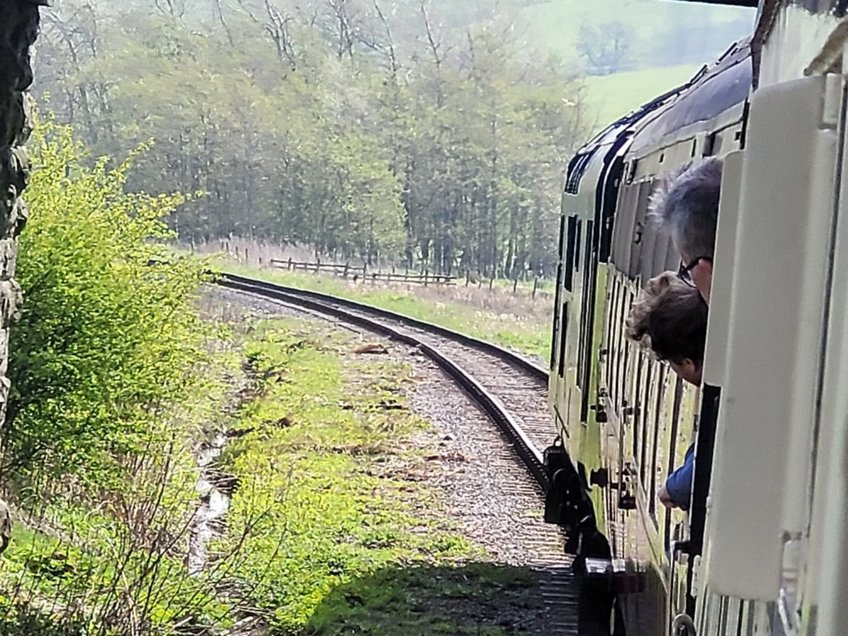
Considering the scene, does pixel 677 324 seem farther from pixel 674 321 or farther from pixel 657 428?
pixel 657 428

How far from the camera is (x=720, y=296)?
1464 mm

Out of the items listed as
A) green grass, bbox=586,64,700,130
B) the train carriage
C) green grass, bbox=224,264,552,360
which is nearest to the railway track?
green grass, bbox=224,264,552,360

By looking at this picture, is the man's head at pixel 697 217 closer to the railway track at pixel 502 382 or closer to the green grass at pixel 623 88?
the railway track at pixel 502 382

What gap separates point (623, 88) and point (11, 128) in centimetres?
2117

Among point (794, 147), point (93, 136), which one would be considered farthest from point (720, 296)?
point (93, 136)

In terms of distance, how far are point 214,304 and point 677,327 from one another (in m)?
15.9

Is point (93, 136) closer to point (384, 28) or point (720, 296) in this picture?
point (384, 28)

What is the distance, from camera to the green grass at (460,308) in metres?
19.3

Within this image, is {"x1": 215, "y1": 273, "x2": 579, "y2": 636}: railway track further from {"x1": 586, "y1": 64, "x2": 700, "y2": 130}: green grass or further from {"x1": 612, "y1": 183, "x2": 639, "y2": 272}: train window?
{"x1": 586, "y1": 64, "x2": 700, "y2": 130}: green grass

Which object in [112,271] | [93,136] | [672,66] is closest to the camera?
[112,271]

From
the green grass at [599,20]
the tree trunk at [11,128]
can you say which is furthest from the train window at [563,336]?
the green grass at [599,20]

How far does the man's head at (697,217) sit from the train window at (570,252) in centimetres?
629

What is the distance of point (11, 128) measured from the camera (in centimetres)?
535

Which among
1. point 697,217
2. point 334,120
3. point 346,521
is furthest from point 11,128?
point 334,120
